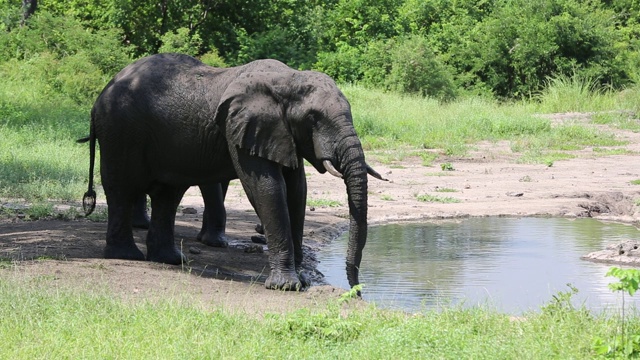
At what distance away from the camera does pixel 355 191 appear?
872 centimetres

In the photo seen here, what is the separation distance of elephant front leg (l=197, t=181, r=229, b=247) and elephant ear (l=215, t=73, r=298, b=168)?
2026mm

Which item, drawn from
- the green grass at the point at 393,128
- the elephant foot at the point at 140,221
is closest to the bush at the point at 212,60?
the green grass at the point at 393,128

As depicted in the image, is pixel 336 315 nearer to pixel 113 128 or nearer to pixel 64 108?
pixel 113 128

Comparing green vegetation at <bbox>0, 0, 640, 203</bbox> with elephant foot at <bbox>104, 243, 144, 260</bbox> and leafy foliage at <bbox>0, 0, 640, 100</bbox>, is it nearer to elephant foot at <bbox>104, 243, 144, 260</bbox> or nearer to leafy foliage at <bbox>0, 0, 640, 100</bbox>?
leafy foliage at <bbox>0, 0, 640, 100</bbox>

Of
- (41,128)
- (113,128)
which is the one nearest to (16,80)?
(41,128)

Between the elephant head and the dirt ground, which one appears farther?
the elephant head

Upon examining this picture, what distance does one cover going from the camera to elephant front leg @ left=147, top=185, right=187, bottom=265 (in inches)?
393

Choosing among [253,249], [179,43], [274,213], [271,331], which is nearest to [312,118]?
[274,213]

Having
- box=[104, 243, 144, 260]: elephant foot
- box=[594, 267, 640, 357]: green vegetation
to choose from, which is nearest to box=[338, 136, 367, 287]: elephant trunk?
box=[104, 243, 144, 260]: elephant foot

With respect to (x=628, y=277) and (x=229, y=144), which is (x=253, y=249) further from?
(x=628, y=277)

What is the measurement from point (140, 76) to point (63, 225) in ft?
7.44

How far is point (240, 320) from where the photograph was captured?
22.6 feet

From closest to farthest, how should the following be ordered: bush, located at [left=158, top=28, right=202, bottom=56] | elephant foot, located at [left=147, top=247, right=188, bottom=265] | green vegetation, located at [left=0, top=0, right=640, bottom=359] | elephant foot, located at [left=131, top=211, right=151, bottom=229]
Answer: green vegetation, located at [left=0, top=0, right=640, bottom=359], elephant foot, located at [left=147, top=247, right=188, bottom=265], elephant foot, located at [left=131, top=211, right=151, bottom=229], bush, located at [left=158, top=28, right=202, bottom=56]

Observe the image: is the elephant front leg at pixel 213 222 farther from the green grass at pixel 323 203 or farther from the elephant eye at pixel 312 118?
the green grass at pixel 323 203
